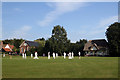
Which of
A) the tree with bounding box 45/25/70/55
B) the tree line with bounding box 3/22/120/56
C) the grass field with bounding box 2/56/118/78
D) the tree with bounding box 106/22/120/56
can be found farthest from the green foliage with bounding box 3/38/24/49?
the grass field with bounding box 2/56/118/78

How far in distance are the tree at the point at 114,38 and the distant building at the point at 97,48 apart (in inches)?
324

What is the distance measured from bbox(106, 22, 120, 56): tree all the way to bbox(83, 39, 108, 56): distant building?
823cm

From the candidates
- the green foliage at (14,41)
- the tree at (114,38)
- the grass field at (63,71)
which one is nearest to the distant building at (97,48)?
the tree at (114,38)

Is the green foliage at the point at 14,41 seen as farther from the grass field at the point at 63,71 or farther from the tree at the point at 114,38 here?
the grass field at the point at 63,71

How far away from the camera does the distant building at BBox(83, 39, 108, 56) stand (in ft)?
224

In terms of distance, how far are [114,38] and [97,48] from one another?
1212 cm

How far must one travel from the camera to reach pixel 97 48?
69.7 meters

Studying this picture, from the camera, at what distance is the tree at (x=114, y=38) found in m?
57.1

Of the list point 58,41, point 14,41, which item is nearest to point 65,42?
point 58,41

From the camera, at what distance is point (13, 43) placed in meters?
120

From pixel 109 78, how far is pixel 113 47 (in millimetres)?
51243

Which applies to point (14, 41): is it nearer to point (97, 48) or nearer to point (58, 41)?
point (58, 41)

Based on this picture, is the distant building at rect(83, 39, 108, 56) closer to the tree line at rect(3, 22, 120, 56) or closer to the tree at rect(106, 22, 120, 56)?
the tree line at rect(3, 22, 120, 56)

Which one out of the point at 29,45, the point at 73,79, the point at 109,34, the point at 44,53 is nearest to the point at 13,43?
the point at 29,45
